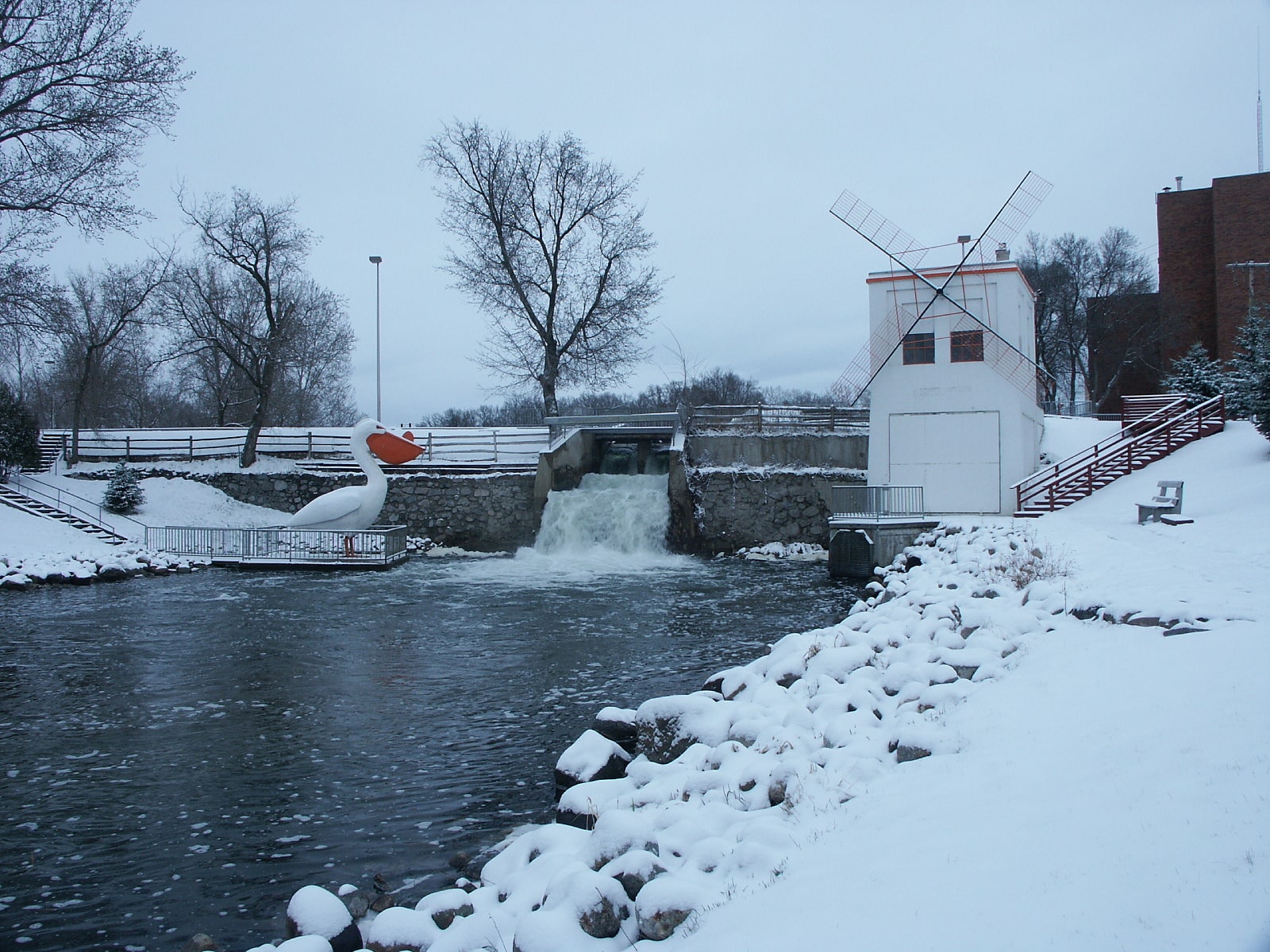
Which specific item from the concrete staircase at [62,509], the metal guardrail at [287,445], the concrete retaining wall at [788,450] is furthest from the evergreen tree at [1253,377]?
the concrete staircase at [62,509]

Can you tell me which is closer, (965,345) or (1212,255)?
(965,345)

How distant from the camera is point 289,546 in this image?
21906 millimetres

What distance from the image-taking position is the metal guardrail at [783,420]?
85.4 feet

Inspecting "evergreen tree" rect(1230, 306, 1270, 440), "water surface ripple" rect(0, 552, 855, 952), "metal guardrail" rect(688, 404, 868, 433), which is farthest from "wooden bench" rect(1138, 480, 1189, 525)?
"metal guardrail" rect(688, 404, 868, 433)

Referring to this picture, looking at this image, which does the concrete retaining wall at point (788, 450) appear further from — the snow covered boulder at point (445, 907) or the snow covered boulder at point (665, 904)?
the snow covered boulder at point (665, 904)

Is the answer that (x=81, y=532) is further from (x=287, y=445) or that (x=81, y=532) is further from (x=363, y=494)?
(x=287, y=445)

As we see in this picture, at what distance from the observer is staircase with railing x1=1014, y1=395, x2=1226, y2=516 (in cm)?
1864

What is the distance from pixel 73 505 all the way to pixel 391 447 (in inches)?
377

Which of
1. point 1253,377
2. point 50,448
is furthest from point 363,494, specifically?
point 1253,377

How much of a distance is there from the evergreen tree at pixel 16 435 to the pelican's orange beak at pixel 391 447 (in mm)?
11184

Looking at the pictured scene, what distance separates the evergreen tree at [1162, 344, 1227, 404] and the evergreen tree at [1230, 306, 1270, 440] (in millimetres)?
1247

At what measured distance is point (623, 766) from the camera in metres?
→ 6.55

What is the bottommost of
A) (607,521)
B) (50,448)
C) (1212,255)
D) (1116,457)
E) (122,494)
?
(607,521)

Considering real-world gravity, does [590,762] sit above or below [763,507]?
below
